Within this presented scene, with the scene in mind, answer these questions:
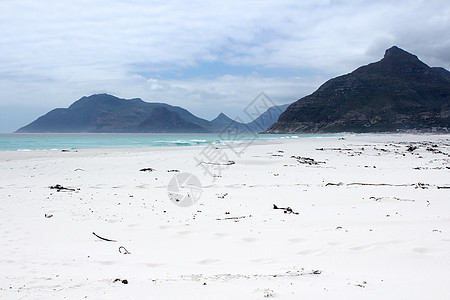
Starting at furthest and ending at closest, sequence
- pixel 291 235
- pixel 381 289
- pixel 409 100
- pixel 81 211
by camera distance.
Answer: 1. pixel 409 100
2. pixel 81 211
3. pixel 291 235
4. pixel 381 289

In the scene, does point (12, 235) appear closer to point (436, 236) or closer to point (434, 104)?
point (436, 236)

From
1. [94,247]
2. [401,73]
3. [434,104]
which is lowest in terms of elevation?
[94,247]

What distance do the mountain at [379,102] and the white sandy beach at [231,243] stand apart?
119m

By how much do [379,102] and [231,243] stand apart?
5514 inches

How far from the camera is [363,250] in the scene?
4.07m

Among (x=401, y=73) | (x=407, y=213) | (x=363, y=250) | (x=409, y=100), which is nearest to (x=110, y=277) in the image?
(x=363, y=250)

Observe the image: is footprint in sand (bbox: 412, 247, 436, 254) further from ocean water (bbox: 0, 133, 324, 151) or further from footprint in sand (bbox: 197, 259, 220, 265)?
ocean water (bbox: 0, 133, 324, 151)

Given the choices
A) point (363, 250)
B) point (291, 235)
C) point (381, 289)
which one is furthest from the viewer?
point (291, 235)

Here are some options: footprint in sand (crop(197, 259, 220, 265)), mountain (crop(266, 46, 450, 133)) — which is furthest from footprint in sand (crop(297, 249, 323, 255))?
mountain (crop(266, 46, 450, 133))

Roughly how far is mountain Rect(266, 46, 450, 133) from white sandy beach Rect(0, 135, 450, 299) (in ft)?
389

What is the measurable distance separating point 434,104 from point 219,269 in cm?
15389

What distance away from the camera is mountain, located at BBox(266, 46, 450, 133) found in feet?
383

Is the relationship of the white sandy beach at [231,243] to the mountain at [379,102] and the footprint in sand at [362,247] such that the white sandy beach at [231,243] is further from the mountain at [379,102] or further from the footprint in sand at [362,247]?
the mountain at [379,102]

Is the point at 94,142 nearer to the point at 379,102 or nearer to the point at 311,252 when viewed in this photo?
the point at 311,252
